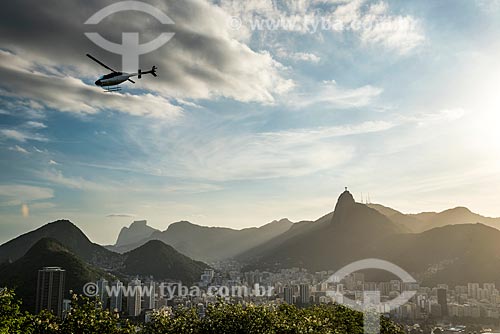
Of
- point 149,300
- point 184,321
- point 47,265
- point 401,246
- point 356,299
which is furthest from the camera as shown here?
point 401,246

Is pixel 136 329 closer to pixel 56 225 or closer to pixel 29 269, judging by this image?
pixel 29 269

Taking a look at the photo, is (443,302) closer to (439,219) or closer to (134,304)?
(134,304)

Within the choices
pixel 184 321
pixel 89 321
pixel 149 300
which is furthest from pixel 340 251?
pixel 89 321

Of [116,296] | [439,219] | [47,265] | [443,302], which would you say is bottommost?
[443,302]

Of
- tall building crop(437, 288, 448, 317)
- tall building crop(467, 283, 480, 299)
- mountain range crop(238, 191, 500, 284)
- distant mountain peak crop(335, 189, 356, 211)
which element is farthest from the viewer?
distant mountain peak crop(335, 189, 356, 211)

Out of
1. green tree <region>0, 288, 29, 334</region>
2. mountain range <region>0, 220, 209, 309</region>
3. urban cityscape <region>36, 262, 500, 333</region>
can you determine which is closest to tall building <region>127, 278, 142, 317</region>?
urban cityscape <region>36, 262, 500, 333</region>

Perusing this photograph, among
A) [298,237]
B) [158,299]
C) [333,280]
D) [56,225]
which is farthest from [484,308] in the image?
[56,225]

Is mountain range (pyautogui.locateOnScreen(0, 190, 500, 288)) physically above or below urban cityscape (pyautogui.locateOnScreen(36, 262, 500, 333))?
above

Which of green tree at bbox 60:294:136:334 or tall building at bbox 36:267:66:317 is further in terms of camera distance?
tall building at bbox 36:267:66:317

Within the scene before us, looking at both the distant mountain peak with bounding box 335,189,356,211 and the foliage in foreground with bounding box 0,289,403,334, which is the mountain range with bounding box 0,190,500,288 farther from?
the foliage in foreground with bounding box 0,289,403,334
